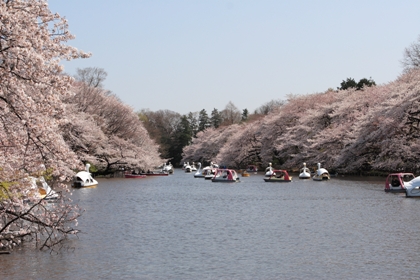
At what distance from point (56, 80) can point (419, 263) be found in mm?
10656

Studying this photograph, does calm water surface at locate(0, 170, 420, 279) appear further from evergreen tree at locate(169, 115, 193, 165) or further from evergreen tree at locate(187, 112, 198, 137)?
evergreen tree at locate(187, 112, 198, 137)

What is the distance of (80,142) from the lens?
52.1m

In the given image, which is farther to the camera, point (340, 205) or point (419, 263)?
point (340, 205)

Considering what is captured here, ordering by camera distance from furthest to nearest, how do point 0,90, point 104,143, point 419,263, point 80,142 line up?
point 104,143, point 80,142, point 419,263, point 0,90

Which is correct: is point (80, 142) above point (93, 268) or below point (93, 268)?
above

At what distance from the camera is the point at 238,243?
19.2 metres

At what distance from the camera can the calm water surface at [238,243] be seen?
14969 mm

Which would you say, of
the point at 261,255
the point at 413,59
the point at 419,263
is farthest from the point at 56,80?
the point at 413,59

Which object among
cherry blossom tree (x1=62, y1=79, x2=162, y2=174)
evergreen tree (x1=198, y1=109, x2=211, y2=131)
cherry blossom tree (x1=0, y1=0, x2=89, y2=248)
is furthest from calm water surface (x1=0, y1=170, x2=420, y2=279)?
evergreen tree (x1=198, y1=109, x2=211, y2=131)

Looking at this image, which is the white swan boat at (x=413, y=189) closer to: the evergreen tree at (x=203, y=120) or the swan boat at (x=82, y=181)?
the swan boat at (x=82, y=181)

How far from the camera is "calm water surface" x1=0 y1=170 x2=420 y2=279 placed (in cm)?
1497

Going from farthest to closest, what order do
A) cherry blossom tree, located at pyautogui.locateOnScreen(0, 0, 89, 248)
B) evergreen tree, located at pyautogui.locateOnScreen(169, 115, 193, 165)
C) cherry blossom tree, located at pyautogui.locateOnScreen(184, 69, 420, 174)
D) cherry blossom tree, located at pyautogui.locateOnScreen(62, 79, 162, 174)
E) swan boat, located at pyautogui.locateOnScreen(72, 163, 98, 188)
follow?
evergreen tree, located at pyautogui.locateOnScreen(169, 115, 193, 165)
cherry blossom tree, located at pyautogui.locateOnScreen(62, 79, 162, 174)
cherry blossom tree, located at pyautogui.locateOnScreen(184, 69, 420, 174)
swan boat, located at pyautogui.locateOnScreen(72, 163, 98, 188)
cherry blossom tree, located at pyautogui.locateOnScreen(0, 0, 89, 248)

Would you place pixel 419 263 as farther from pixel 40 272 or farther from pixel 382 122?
pixel 382 122

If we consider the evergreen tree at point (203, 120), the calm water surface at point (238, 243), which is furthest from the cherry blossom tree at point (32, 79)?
the evergreen tree at point (203, 120)
